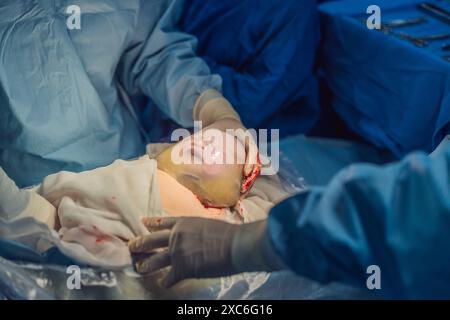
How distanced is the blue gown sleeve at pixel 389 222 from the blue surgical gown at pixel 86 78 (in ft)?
1.74

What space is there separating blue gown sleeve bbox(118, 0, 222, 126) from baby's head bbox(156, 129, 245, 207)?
183 millimetres

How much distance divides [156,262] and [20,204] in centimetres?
20

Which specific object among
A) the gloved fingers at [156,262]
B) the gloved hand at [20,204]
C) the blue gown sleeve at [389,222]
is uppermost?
the blue gown sleeve at [389,222]

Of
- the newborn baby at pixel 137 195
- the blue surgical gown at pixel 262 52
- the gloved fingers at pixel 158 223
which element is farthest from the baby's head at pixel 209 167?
the blue surgical gown at pixel 262 52

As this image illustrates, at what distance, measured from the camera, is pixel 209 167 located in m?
0.87

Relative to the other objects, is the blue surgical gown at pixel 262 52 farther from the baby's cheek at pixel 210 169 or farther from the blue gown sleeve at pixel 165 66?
the baby's cheek at pixel 210 169

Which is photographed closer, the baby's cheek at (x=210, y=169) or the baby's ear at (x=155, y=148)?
the baby's cheek at (x=210, y=169)

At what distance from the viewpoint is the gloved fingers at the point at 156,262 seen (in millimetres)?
698

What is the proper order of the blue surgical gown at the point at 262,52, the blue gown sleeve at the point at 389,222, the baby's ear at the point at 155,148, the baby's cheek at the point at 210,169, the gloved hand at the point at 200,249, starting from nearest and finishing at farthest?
the blue gown sleeve at the point at 389,222 → the gloved hand at the point at 200,249 → the baby's cheek at the point at 210,169 → the baby's ear at the point at 155,148 → the blue surgical gown at the point at 262,52

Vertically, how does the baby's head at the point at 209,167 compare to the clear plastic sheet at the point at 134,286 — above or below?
above

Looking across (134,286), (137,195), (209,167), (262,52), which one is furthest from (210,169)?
(262,52)

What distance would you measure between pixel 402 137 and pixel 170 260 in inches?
21.0

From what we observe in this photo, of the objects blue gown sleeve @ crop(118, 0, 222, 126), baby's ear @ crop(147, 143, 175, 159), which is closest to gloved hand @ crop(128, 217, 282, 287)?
baby's ear @ crop(147, 143, 175, 159)

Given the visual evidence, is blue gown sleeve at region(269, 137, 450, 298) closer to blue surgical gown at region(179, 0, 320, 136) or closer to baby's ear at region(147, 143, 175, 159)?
baby's ear at region(147, 143, 175, 159)
